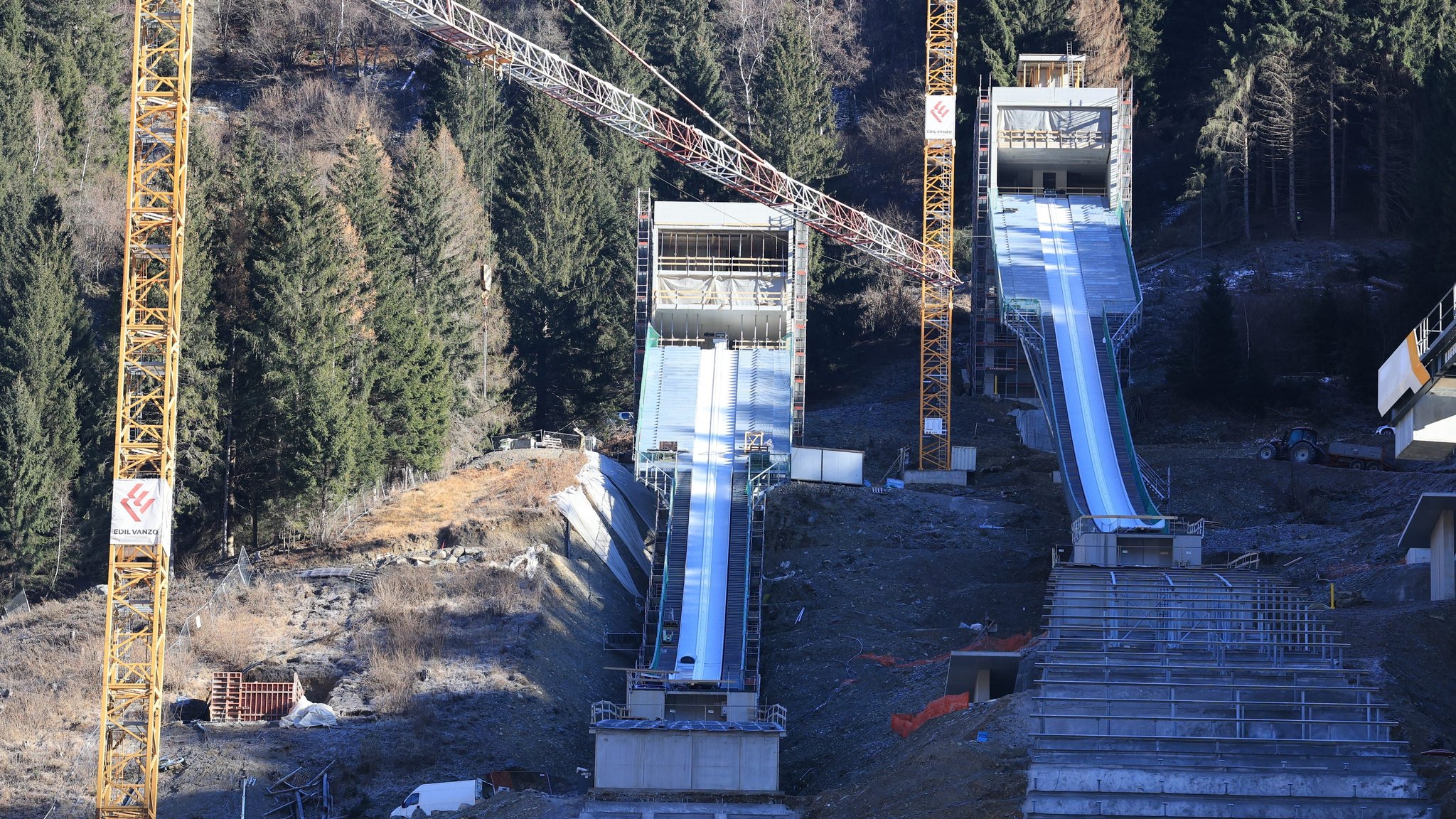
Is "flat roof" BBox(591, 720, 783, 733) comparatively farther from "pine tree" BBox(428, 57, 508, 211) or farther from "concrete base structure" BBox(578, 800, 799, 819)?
"pine tree" BBox(428, 57, 508, 211)

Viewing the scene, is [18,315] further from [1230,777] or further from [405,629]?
[1230,777]

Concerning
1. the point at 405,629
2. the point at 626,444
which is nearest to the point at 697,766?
the point at 405,629

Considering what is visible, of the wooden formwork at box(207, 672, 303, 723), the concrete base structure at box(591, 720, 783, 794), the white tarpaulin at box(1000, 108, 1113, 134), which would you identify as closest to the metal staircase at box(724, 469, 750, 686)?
the concrete base structure at box(591, 720, 783, 794)

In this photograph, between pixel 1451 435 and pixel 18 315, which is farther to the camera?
pixel 18 315

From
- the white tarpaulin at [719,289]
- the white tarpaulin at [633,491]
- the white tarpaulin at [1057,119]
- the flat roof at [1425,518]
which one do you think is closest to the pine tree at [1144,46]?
the white tarpaulin at [1057,119]

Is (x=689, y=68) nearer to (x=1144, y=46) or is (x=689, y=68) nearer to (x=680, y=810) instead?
(x=1144, y=46)
